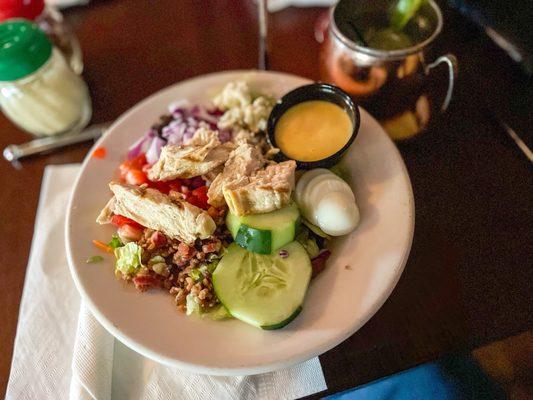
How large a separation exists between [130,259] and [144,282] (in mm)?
65

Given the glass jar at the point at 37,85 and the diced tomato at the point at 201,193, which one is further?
the glass jar at the point at 37,85

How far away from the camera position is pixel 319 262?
3.75ft

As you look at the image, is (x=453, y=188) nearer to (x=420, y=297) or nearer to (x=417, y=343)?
(x=420, y=297)

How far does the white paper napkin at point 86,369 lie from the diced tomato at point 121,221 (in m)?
0.22

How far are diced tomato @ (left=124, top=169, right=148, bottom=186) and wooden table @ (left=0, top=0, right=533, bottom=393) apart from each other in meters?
0.35

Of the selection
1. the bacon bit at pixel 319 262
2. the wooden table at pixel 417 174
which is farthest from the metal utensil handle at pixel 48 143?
the bacon bit at pixel 319 262

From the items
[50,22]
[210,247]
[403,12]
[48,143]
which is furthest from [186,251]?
[50,22]

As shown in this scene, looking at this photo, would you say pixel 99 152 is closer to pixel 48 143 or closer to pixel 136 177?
pixel 136 177

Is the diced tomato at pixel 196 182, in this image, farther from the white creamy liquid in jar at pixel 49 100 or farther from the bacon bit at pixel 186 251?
the white creamy liquid in jar at pixel 49 100

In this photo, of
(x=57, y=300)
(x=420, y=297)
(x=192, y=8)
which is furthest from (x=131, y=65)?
(x=420, y=297)

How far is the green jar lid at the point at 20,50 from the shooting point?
131 cm

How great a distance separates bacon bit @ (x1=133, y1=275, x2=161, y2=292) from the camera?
1100 mm

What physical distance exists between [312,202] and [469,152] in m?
0.59

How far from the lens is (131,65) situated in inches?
69.0
